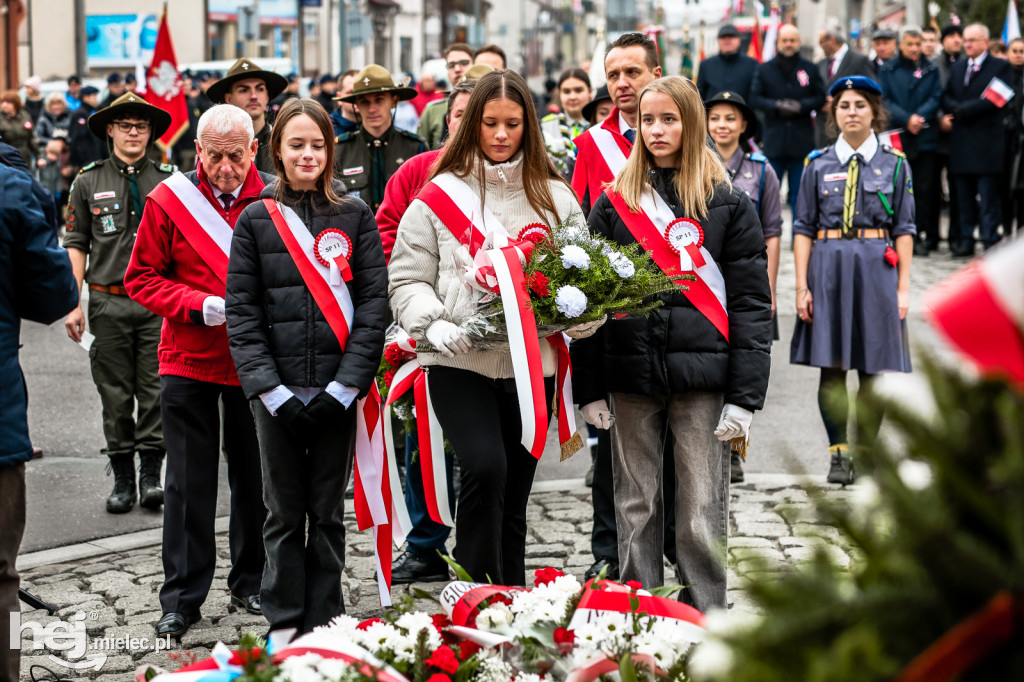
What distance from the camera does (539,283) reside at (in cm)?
417

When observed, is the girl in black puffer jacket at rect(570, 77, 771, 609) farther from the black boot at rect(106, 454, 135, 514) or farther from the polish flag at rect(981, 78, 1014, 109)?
the polish flag at rect(981, 78, 1014, 109)

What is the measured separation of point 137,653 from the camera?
460cm

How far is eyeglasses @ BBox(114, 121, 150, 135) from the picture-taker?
674 centimetres

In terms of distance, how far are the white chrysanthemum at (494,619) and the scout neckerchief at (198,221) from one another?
257cm

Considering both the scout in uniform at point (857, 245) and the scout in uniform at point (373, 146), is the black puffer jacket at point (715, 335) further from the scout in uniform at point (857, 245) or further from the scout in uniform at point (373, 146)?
the scout in uniform at point (373, 146)

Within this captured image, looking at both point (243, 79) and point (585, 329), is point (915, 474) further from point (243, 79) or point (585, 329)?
point (243, 79)

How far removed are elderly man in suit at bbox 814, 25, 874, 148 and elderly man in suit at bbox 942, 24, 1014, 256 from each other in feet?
3.59

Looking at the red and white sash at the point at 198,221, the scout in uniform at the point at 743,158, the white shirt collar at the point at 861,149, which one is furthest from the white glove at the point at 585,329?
the white shirt collar at the point at 861,149

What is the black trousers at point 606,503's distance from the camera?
541cm

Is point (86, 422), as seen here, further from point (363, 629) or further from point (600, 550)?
point (363, 629)

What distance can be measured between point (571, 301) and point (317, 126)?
130 cm

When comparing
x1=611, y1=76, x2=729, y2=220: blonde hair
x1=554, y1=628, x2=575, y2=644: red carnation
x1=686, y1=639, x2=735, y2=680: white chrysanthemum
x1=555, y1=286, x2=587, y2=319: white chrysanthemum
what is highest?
x1=611, y1=76, x2=729, y2=220: blonde hair

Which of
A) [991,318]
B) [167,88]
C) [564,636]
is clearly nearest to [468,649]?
[564,636]

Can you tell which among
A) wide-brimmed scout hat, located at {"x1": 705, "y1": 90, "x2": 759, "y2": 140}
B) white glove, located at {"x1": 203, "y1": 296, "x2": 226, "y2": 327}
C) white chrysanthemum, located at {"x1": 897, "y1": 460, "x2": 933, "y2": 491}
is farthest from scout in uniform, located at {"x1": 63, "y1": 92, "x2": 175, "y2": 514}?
white chrysanthemum, located at {"x1": 897, "y1": 460, "x2": 933, "y2": 491}
